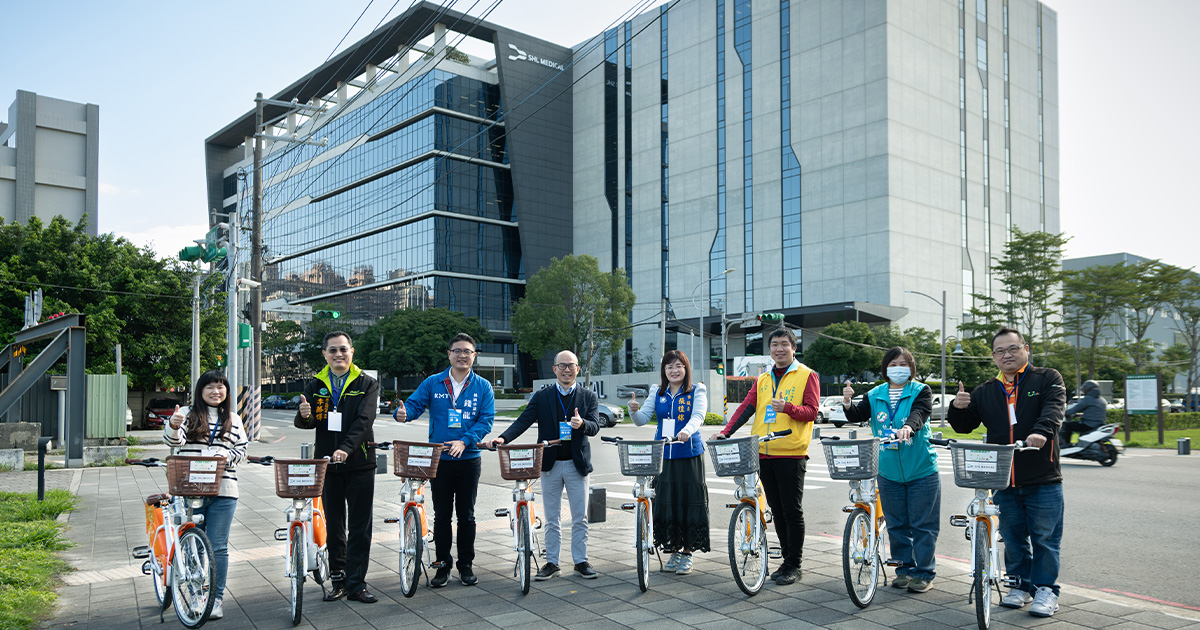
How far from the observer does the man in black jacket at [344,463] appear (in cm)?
614

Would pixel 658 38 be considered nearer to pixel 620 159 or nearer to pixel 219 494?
pixel 620 159

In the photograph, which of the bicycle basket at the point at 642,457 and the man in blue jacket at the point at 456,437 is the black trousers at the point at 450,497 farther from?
the bicycle basket at the point at 642,457

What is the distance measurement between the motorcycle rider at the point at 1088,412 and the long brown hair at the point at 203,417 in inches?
678

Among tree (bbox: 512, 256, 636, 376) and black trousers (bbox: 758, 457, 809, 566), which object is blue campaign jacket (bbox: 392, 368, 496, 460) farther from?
tree (bbox: 512, 256, 636, 376)

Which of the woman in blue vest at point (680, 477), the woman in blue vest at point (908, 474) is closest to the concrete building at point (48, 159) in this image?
the woman in blue vest at point (680, 477)

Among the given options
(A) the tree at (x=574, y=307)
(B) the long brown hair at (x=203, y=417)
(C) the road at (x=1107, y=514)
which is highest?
(A) the tree at (x=574, y=307)

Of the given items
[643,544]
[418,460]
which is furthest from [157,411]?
[643,544]

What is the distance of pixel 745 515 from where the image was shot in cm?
614

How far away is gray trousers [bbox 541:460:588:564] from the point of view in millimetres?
6801

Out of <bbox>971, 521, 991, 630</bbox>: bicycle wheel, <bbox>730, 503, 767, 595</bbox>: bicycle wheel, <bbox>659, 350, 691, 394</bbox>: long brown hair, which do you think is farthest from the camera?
<bbox>659, 350, 691, 394</bbox>: long brown hair

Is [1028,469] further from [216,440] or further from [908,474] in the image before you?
[216,440]

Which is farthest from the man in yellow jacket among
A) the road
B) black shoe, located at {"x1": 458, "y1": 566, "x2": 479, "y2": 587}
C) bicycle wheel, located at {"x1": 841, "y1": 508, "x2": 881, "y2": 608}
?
black shoe, located at {"x1": 458, "y1": 566, "x2": 479, "y2": 587}

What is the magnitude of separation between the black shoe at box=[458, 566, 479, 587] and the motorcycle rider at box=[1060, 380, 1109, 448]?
15.5 metres

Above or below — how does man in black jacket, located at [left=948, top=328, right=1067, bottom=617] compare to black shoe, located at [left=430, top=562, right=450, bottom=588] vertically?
above
